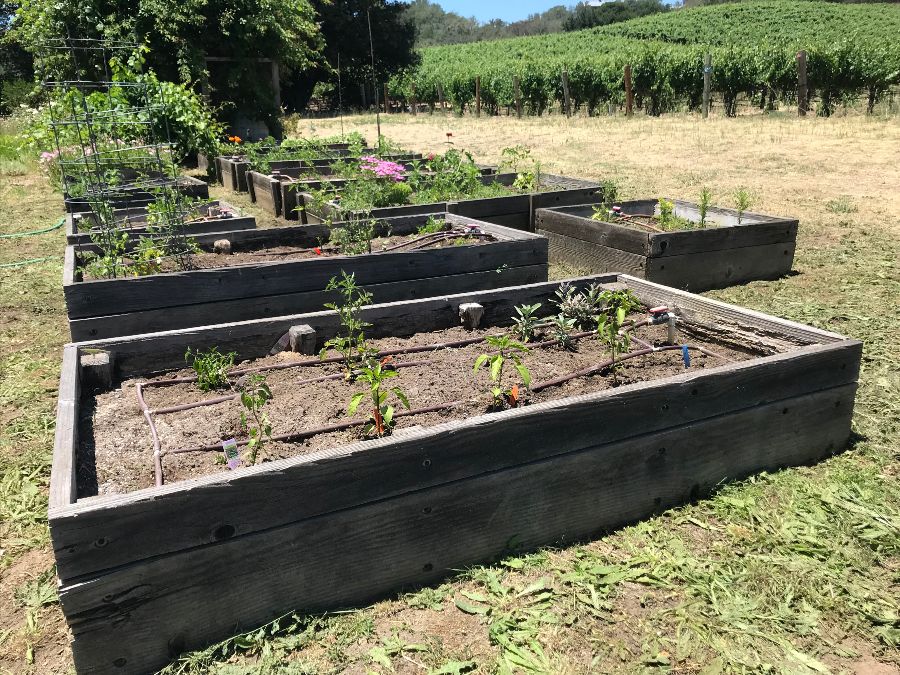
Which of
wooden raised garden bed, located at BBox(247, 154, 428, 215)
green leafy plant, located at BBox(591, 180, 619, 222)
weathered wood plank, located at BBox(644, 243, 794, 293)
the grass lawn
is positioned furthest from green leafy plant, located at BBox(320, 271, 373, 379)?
wooden raised garden bed, located at BBox(247, 154, 428, 215)

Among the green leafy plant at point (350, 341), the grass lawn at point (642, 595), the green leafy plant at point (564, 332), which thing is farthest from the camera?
the green leafy plant at point (564, 332)

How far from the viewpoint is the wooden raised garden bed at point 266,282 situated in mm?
4293

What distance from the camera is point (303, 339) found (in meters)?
3.63

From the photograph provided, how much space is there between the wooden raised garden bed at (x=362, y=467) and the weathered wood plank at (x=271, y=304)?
99cm

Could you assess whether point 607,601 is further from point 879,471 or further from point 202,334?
point 202,334

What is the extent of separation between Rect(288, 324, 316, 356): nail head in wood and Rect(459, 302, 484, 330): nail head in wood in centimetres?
88

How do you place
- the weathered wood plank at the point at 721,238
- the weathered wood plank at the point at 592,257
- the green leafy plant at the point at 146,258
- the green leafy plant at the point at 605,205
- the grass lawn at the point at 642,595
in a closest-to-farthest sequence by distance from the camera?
the grass lawn at the point at 642,595 < the green leafy plant at the point at 146,258 < the weathered wood plank at the point at 721,238 < the weathered wood plank at the point at 592,257 < the green leafy plant at the point at 605,205

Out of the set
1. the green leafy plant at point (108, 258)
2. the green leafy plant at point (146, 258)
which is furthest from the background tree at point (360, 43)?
the green leafy plant at point (146, 258)

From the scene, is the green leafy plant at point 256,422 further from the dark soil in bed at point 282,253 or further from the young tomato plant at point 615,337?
the dark soil in bed at point 282,253

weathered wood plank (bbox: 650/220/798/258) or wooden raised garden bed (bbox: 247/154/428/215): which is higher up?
wooden raised garden bed (bbox: 247/154/428/215)

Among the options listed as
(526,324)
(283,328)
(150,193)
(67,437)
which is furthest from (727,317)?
(150,193)

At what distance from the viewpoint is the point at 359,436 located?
111 inches

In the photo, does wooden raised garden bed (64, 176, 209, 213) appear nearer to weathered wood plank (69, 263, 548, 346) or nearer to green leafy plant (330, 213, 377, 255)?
green leafy plant (330, 213, 377, 255)

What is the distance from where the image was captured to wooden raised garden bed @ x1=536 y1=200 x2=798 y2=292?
582 cm
